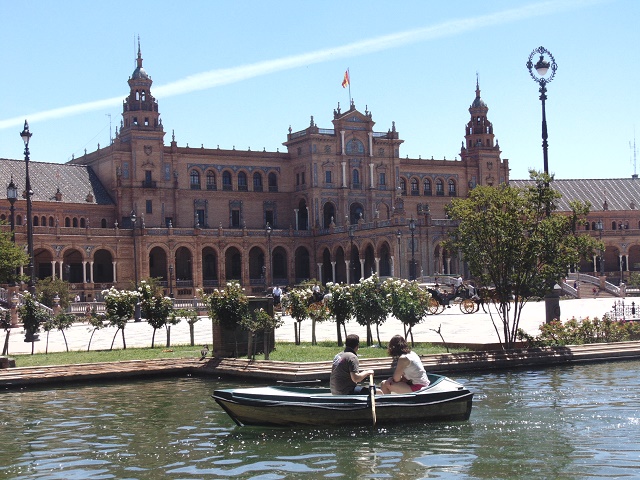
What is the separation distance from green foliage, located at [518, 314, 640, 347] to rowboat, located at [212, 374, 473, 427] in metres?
9.83

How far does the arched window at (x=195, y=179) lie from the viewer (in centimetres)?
8500

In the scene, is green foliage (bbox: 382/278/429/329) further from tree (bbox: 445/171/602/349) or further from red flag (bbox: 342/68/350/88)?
red flag (bbox: 342/68/350/88)

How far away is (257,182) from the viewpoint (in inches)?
3497

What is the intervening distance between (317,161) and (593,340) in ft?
197

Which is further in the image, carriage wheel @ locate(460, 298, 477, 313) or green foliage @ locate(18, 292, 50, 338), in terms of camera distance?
carriage wheel @ locate(460, 298, 477, 313)

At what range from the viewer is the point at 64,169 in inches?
3297

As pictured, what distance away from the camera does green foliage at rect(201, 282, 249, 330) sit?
2606cm

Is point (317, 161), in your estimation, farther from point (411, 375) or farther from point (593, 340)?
point (411, 375)

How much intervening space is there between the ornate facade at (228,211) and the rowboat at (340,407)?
56.3 meters

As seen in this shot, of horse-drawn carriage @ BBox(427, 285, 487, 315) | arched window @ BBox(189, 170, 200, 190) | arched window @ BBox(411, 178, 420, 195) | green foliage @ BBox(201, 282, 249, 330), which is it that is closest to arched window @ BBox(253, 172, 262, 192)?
arched window @ BBox(189, 170, 200, 190)

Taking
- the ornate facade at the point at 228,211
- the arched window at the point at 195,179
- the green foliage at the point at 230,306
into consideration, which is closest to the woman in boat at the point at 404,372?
the green foliage at the point at 230,306

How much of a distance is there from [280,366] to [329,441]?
723 cm

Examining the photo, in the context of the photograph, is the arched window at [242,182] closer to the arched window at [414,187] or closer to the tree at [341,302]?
the arched window at [414,187]

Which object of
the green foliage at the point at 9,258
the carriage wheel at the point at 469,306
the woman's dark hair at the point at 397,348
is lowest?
the woman's dark hair at the point at 397,348
